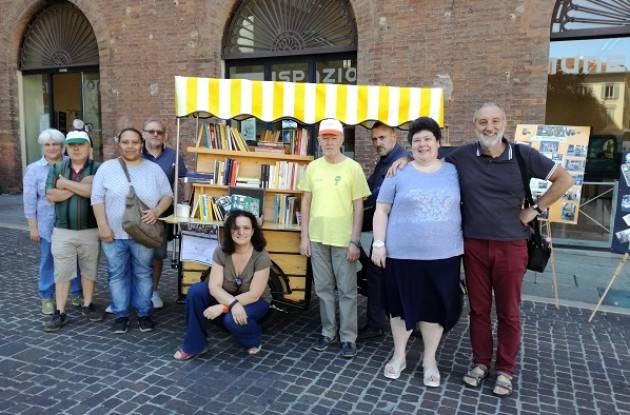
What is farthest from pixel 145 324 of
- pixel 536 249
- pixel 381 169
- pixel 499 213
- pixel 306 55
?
pixel 306 55

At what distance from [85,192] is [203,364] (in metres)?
1.85

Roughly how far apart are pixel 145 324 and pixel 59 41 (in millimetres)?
10208

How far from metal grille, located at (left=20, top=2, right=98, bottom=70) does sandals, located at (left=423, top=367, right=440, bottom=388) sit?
10.8 m

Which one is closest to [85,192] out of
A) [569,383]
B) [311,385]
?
[311,385]

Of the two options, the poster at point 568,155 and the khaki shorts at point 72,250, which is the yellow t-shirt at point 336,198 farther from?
the poster at point 568,155

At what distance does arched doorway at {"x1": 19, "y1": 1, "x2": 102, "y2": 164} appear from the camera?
11727mm

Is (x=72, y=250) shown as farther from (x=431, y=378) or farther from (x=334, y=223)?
(x=431, y=378)

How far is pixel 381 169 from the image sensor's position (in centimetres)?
435

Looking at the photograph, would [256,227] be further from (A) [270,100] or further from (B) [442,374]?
(B) [442,374]

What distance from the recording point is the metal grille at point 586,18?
747cm

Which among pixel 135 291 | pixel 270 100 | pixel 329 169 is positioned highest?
pixel 270 100

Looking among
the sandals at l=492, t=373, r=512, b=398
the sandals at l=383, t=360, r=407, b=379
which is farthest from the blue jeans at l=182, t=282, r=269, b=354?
the sandals at l=492, t=373, r=512, b=398

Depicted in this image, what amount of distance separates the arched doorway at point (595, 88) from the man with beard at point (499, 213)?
5150 mm

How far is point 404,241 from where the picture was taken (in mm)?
3484
